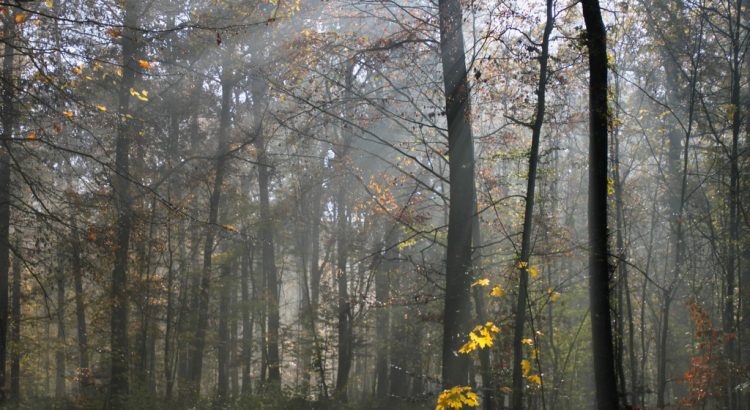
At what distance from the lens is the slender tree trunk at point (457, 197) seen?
28.1 feet

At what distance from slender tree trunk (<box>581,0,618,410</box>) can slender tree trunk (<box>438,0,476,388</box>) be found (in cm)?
316

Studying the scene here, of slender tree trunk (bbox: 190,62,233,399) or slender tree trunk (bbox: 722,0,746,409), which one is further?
slender tree trunk (bbox: 190,62,233,399)

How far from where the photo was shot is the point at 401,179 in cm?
1011

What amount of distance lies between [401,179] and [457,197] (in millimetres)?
1333

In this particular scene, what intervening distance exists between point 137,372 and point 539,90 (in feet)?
42.0

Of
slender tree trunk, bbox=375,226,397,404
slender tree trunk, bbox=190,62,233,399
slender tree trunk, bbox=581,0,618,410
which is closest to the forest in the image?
slender tree trunk, bbox=581,0,618,410

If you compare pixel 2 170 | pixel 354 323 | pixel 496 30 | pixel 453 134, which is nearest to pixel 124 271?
pixel 2 170

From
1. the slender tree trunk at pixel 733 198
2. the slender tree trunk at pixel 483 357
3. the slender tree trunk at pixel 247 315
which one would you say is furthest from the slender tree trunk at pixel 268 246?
the slender tree trunk at pixel 733 198

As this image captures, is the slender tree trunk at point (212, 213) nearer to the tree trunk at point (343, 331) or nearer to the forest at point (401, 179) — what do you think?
the forest at point (401, 179)

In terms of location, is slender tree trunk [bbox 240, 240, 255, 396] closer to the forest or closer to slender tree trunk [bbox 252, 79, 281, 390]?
the forest

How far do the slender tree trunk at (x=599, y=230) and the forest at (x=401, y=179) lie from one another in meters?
0.02

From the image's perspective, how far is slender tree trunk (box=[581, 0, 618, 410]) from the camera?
4996 millimetres

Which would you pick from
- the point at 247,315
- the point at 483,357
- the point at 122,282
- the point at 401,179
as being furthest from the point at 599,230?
the point at 247,315

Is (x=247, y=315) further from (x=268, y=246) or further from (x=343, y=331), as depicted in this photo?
(x=343, y=331)
